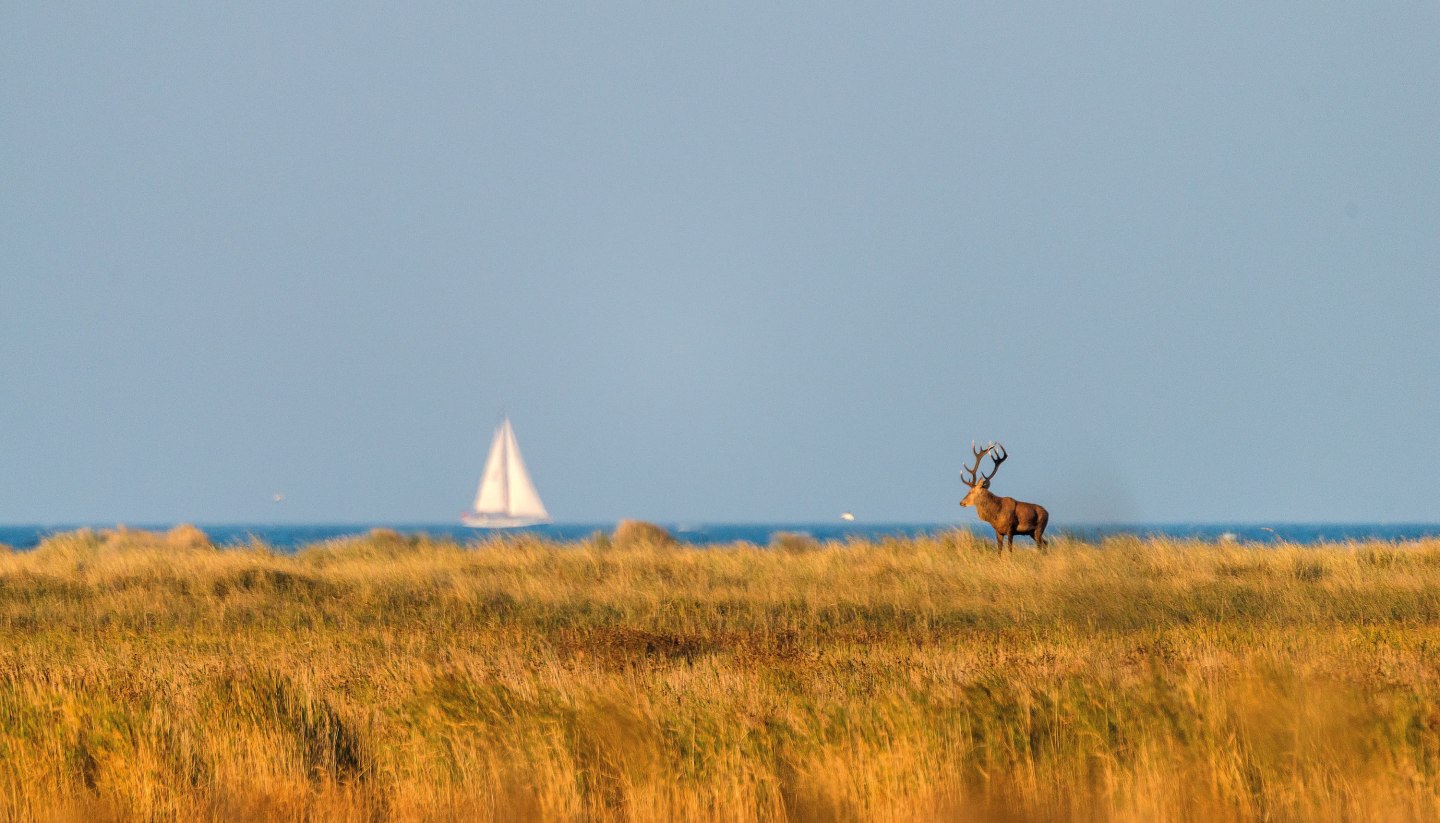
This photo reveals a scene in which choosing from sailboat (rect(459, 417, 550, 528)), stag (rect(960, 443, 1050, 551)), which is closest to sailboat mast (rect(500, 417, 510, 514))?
sailboat (rect(459, 417, 550, 528))

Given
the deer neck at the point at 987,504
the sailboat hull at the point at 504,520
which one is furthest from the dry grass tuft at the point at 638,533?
the sailboat hull at the point at 504,520

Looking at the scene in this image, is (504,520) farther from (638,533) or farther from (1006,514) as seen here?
(1006,514)

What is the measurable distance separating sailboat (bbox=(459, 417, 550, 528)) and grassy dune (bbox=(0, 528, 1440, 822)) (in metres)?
50.9

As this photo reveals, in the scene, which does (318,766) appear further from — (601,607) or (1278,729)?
(601,607)

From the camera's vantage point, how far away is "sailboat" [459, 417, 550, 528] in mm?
66688

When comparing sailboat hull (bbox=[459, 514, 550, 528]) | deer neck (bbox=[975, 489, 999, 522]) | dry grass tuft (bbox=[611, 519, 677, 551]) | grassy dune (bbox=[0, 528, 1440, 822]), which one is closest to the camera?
grassy dune (bbox=[0, 528, 1440, 822])

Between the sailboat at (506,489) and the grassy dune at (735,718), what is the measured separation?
50930mm

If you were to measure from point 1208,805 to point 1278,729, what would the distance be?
0.81 m

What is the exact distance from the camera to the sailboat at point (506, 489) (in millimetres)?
66688

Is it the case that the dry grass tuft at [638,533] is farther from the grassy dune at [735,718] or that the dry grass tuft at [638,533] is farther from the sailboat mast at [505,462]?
the sailboat mast at [505,462]

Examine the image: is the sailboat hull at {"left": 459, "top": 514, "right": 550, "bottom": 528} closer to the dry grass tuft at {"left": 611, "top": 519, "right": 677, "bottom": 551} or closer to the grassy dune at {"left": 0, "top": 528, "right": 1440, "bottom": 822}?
the dry grass tuft at {"left": 611, "top": 519, "right": 677, "bottom": 551}

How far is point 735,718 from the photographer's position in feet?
28.3

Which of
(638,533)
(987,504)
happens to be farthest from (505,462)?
(987,504)

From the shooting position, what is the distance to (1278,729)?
310 inches
